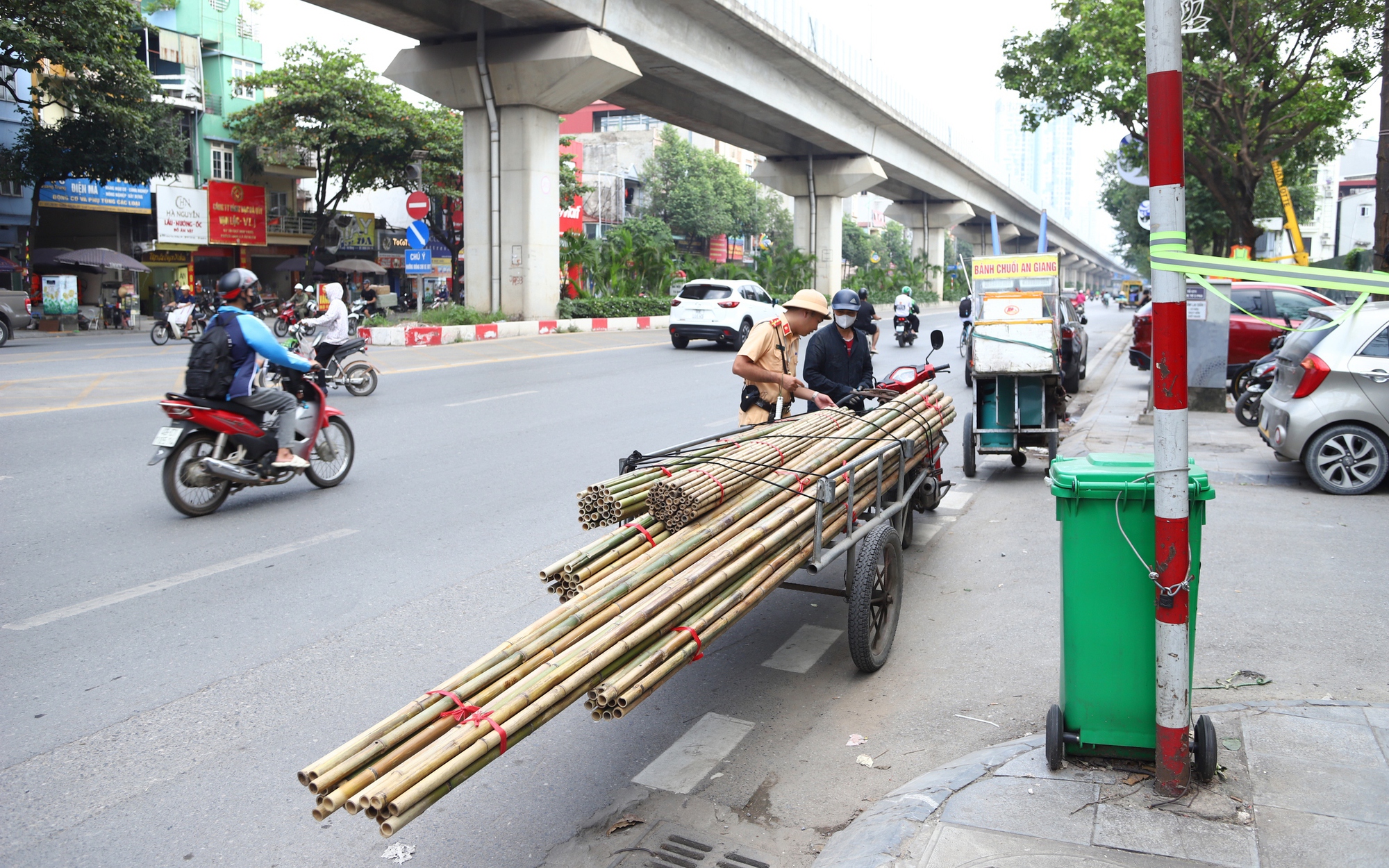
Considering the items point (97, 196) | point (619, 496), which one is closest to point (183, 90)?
point (97, 196)

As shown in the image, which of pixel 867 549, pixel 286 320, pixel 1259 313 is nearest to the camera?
pixel 867 549

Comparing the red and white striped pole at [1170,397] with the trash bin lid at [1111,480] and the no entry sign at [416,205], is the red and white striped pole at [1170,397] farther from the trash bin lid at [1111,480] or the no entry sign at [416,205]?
the no entry sign at [416,205]

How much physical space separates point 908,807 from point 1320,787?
4.28ft

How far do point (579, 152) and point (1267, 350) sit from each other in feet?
185

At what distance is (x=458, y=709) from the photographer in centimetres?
280

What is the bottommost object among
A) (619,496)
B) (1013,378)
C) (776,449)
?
(619,496)

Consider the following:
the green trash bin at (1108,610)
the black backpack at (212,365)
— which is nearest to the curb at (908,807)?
the green trash bin at (1108,610)

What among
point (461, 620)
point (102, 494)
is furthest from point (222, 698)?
point (102, 494)

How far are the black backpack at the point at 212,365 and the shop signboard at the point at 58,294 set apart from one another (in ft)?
93.2

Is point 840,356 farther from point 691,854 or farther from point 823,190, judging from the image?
point 823,190

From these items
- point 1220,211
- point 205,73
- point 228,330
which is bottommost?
point 228,330

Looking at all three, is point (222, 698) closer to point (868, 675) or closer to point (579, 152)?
point (868, 675)

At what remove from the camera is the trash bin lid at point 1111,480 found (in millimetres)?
3371

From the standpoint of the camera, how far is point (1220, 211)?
34969 mm
